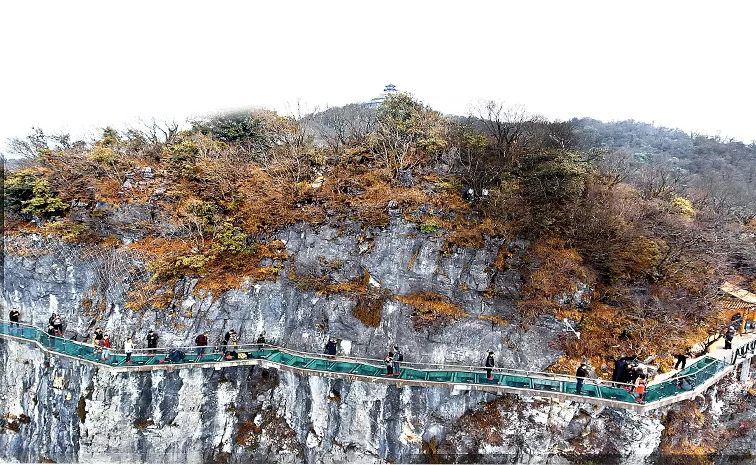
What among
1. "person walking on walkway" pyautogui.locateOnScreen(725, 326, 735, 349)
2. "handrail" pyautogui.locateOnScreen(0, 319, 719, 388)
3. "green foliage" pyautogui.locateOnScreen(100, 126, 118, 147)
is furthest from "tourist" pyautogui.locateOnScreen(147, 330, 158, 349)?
"person walking on walkway" pyautogui.locateOnScreen(725, 326, 735, 349)

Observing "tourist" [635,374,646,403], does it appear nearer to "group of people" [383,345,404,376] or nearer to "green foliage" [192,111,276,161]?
"group of people" [383,345,404,376]

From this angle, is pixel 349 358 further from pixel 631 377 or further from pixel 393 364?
pixel 631 377

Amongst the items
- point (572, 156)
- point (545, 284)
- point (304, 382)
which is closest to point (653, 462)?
point (545, 284)

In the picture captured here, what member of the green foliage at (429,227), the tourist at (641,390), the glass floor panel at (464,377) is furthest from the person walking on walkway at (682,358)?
the green foliage at (429,227)

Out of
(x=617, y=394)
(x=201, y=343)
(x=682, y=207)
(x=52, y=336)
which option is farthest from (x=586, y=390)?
(x=52, y=336)

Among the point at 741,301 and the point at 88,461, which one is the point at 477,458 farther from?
the point at 88,461

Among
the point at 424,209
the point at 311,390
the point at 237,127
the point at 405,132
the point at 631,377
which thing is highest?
the point at 237,127
